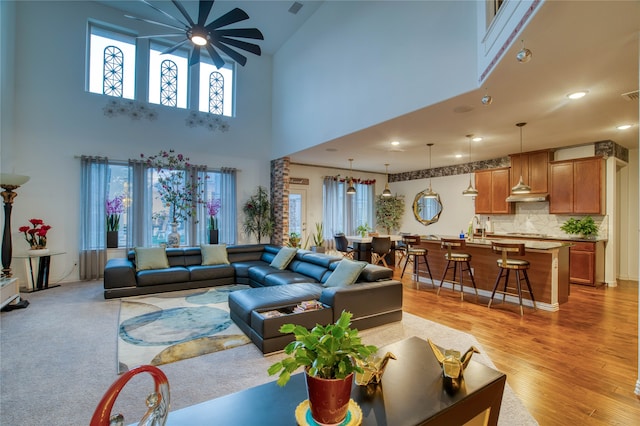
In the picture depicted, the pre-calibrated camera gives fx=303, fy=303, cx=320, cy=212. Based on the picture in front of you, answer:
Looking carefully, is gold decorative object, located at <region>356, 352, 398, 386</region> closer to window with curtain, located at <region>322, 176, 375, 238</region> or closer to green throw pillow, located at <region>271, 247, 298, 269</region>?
green throw pillow, located at <region>271, 247, 298, 269</region>

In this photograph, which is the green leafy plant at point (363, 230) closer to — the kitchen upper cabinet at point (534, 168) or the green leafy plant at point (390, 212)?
the green leafy plant at point (390, 212)

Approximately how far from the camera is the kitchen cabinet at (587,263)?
5.70 meters

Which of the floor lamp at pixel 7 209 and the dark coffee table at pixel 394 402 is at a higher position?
the floor lamp at pixel 7 209

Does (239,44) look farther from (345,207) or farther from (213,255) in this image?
(345,207)

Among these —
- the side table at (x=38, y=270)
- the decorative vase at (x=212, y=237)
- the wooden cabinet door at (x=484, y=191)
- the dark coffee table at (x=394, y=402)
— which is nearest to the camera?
the dark coffee table at (x=394, y=402)

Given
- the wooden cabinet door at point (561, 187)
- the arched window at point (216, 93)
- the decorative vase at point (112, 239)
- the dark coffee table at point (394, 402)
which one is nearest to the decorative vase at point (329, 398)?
the dark coffee table at point (394, 402)

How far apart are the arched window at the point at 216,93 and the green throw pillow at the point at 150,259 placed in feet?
12.9

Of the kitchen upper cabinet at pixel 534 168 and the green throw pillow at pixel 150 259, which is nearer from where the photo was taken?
the green throw pillow at pixel 150 259

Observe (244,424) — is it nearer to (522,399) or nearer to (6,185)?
(522,399)

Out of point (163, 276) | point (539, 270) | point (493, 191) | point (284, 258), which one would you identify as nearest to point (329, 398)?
point (284, 258)

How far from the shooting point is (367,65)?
201 inches

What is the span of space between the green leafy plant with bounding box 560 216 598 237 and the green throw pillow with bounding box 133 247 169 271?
7.90 metres

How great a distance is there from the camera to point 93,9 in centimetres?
620

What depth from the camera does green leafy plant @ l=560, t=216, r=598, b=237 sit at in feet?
19.2
